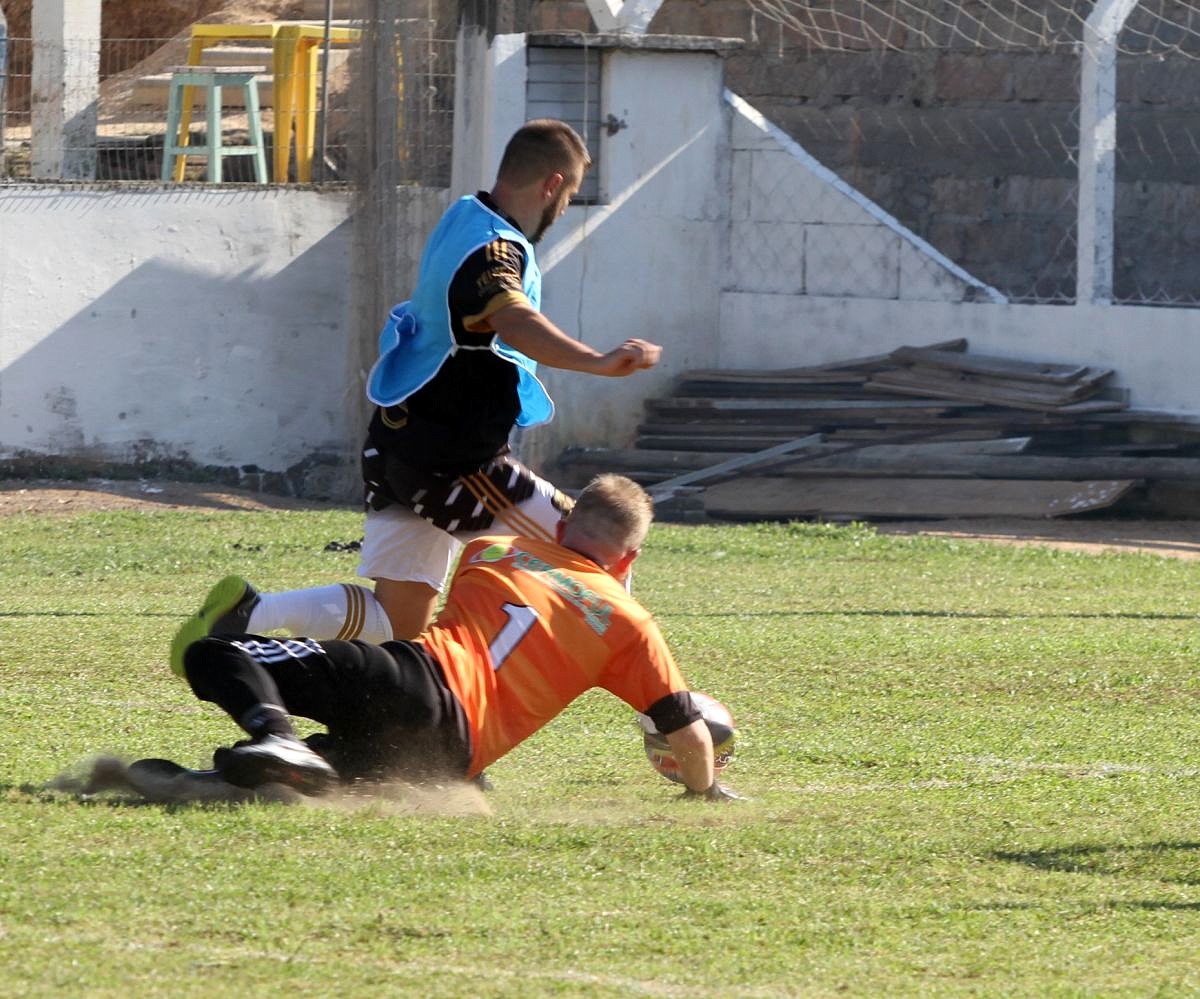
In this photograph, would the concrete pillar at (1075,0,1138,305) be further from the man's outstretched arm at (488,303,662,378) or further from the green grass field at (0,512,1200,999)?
the man's outstretched arm at (488,303,662,378)

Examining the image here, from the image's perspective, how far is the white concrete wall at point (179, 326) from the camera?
49.7ft

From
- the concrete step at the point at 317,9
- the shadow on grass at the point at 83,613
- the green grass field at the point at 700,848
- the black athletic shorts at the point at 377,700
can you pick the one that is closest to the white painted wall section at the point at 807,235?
the concrete step at the point at 317,9

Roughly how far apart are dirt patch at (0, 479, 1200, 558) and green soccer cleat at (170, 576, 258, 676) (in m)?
8.09

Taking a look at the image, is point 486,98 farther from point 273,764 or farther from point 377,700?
point 273,764

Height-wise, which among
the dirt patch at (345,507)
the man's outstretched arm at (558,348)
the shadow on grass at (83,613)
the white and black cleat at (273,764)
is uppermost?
the man's outstretched arm at (558,348)

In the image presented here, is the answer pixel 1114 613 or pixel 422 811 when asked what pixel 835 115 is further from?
pixel 422 811

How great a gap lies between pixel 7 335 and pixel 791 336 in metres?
5.88

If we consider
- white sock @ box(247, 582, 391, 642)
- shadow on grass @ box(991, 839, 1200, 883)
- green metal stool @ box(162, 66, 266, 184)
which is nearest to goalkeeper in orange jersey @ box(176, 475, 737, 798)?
white sock @ box(247, 582, 391, 642)

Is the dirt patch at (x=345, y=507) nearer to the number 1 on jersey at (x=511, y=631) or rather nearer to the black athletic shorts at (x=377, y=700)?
the number 1 on jersey at (x=511, y=631)

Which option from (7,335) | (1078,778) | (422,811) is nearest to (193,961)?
(422,811)

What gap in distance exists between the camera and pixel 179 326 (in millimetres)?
15523

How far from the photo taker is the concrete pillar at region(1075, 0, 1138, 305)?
1506 centimetres

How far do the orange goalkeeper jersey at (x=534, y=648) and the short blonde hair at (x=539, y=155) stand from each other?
4.11 feet

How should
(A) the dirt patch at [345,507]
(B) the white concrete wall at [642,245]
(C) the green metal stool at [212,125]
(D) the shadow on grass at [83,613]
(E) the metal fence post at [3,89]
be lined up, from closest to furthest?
(D) the shadow on grass at [83,613]
(A) the dirt patch at [345,507]
(E) the metal fence post at [3,89]
(B) the white concrete wall at [642,245]
(C) the green metal stool at [212,125]
